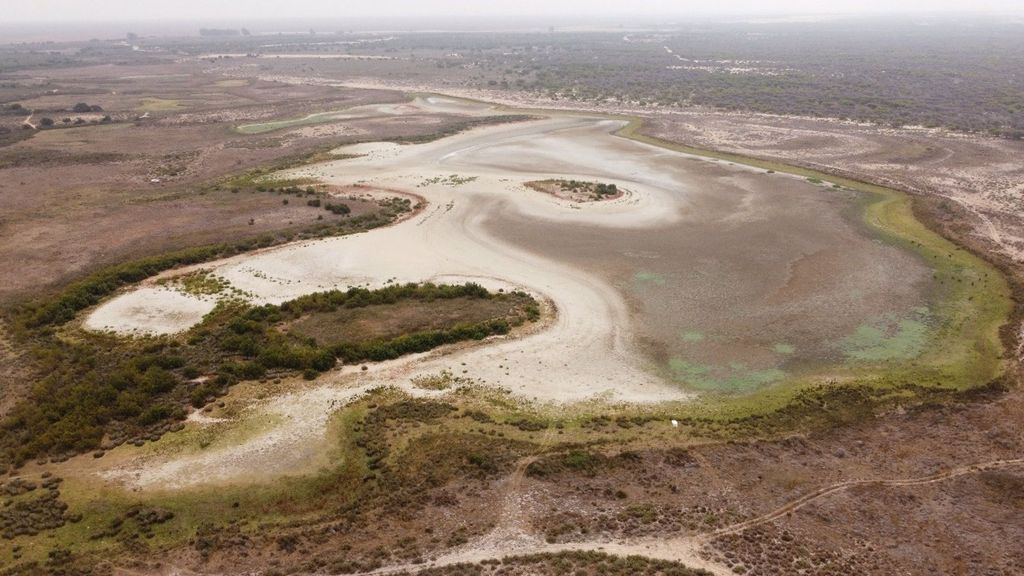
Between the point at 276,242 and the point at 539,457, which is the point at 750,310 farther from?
the point at 276,242

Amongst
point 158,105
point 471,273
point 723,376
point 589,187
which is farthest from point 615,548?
point 158,105

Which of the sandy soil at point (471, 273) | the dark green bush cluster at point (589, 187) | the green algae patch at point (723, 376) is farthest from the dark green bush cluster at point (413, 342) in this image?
the dark green bush cluster at point (589, 187)

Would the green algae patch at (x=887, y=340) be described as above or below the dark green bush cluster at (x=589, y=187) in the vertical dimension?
below

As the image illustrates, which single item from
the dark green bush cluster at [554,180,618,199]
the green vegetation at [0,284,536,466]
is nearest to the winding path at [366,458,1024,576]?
the green vegetation at [0,284,536,466]

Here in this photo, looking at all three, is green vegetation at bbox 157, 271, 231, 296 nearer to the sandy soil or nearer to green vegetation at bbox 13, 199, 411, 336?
the sandy soil

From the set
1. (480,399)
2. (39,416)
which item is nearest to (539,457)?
(480,399)

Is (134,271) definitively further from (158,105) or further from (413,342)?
(158,105)

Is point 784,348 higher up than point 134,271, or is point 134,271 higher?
point 134,271

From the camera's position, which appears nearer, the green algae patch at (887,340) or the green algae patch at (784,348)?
the green algae patch at (887,340)

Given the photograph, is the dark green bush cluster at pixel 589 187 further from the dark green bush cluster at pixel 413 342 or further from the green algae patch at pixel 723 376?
the green algae patch at pixel 723 376

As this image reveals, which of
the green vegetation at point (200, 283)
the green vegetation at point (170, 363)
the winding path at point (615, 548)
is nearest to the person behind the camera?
the winding path at point (615, 548)

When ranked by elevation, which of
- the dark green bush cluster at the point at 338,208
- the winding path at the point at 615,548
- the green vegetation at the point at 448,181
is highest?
the green vegetation at the point at 448,181
